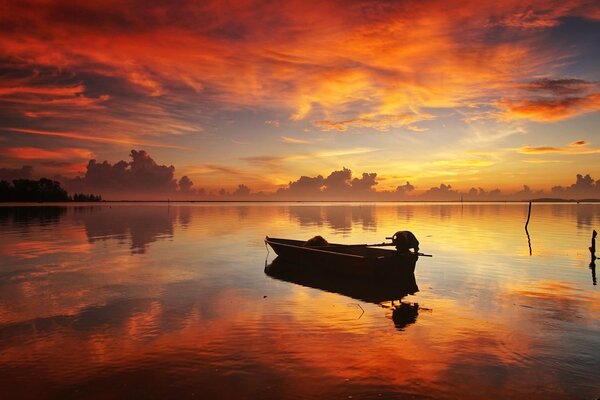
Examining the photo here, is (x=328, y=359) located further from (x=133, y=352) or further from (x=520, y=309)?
(x=520, y=309)

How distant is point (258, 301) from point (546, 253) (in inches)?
1181

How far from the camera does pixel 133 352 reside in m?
12.1

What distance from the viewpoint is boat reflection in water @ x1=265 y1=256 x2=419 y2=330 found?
1742 centimetres

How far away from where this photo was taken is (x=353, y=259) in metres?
23.2

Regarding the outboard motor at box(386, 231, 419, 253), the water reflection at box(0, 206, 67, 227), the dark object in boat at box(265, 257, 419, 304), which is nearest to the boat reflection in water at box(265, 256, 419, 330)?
the dark object in boat at box(265, 257, 419, 304)

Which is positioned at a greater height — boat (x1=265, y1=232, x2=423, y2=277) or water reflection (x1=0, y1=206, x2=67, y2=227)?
boat (x1=265, y1=232, x2=423, y2=277)

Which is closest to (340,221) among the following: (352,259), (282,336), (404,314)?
(352,259)

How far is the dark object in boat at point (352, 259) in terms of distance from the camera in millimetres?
22250

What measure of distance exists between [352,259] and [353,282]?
1353 millimetres

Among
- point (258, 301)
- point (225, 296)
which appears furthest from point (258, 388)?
point (225, 296)

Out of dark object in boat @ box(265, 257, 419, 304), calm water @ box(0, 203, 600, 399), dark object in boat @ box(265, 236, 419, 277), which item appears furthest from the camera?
dark object in boat @ box(265, 236, 419, 277)

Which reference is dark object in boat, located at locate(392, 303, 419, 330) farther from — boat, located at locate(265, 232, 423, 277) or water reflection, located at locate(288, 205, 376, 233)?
water reflection, located at locate(288, 205, 376, 233)

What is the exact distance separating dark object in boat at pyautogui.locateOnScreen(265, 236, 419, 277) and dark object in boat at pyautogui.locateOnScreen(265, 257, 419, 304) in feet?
1.01

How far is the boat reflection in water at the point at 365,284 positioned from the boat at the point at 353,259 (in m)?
0.24
